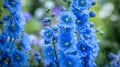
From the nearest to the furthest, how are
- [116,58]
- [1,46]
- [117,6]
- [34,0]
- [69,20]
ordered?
1. [69,20]
2. [1,46]
3. [116,58]
4. [117,6]
5. [34,0]

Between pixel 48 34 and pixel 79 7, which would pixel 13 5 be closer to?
pixel 48 34

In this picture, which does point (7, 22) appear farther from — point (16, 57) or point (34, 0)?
point (34, 0)

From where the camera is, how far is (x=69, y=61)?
2.79 m

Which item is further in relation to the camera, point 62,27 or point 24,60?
point 24,60

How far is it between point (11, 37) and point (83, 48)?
0.58 meters

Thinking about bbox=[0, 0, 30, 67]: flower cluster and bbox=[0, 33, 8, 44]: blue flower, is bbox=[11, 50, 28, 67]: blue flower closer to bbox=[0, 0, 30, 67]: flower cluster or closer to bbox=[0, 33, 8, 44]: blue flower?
bbox=[0, 0, 30, 67]: flower cluster

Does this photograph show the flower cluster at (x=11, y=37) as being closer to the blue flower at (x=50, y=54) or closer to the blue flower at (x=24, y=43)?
the blue flower at (x=24, y=43)

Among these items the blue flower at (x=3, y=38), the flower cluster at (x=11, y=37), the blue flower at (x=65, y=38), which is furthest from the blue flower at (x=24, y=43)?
the blue flower at (x=65, y=38)

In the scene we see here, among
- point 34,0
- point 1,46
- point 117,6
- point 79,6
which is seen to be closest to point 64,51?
point 79,6

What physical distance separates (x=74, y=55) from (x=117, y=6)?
2645mm

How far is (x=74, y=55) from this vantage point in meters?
2.81

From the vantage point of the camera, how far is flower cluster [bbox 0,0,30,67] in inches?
119

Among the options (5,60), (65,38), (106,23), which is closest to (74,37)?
(65,38)

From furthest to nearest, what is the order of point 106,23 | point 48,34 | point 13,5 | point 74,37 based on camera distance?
point 106,23 < point 13,5 < point 48,34 < point 74,37
